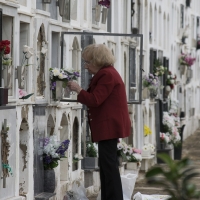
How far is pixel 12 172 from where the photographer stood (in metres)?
9.74

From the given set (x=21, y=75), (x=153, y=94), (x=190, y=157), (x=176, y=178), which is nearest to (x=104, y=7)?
(x=21, y=75)

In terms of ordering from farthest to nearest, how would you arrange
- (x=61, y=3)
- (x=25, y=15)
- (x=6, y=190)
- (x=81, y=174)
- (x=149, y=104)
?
1. (x=149, y=104)
2. (x=81, y=174)
3. (x=61, y=3)
4. (x=25, y=15)
5. (x=6, y=190)

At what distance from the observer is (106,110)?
29.6 feet

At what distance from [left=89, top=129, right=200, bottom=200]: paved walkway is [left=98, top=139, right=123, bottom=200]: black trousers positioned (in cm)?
447

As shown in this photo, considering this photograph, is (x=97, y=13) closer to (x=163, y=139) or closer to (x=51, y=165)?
(x=51, y=165)

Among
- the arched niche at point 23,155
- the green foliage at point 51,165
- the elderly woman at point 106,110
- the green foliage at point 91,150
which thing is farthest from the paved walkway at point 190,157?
the elderly woman at point 106,110

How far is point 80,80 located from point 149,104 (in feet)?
36.9

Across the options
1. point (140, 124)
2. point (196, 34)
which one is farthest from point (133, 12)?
point (196, 34)

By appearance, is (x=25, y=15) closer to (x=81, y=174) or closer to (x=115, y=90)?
(x=115, y=90)

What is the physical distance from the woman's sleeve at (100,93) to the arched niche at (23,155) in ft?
6.62

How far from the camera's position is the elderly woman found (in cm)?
889

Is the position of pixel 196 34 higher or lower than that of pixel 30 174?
higher

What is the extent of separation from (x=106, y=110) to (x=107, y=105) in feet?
0.20

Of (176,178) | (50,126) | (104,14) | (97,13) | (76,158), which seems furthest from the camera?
(104,14)
